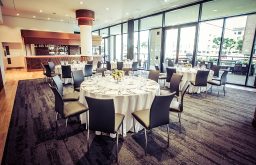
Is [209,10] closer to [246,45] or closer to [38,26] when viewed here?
[246,45]

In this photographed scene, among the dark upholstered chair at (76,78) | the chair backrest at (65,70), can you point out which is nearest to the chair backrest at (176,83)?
the dark upholstered chair at (76,78)

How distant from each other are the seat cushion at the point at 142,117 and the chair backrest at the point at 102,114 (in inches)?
19.1

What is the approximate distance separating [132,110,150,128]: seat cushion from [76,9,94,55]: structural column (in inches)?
298

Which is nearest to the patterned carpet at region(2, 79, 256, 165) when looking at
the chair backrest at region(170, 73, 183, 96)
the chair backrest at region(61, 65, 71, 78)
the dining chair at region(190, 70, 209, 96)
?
the chair backrest at region(170, 73, 183, 96)

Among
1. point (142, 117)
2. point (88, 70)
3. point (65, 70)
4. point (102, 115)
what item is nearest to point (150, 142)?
point (142, 117)

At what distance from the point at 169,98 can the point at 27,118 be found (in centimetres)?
326

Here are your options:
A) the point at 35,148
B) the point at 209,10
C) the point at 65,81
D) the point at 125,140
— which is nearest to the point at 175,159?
the point at 125,140

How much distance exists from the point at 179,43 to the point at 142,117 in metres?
7.41

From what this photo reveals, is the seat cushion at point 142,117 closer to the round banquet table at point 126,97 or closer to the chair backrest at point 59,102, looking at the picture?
the round banquet table at point 126,97

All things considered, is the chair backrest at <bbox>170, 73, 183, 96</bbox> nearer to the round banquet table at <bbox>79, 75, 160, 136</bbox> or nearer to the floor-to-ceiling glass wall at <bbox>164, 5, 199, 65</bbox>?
the round banquet table at <bbox>79, 75, 160, 136</bbox>

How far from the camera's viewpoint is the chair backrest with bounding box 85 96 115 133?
1.97 metres

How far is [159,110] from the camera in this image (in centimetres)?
224

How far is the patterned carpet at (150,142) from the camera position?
7.26 feet

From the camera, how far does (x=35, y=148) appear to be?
244 centimetres
